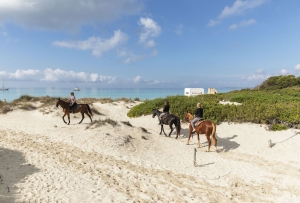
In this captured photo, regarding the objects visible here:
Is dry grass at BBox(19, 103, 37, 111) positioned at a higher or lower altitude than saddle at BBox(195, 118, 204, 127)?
higher

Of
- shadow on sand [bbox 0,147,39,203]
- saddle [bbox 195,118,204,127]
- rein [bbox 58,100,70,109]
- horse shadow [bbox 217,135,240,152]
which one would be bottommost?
horse shadow [bbox 217,135,240,152]

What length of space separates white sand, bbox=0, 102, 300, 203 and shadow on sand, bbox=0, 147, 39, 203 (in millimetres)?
26

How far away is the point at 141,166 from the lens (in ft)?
33.2

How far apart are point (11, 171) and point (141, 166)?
529 cm

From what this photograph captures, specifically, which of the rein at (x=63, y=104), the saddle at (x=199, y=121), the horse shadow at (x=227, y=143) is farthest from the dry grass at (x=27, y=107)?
the horse shadow at (x=227, y=143)

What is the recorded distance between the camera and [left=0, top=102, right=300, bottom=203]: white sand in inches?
283

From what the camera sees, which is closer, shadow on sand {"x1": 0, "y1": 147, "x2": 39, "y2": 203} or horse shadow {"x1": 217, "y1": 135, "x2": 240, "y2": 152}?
shadow on sand {"x1": 0, "y1": 147, "x2": 39, "y2": 203}

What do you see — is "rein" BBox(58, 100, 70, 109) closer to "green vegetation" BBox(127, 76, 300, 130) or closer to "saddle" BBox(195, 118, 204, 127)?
"green vegetation" BBox(127, 76, 300, 130)

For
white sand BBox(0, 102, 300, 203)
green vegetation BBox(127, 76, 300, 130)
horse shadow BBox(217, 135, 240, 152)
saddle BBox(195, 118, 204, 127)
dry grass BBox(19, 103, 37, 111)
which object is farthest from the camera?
dry grass BBox(19, 103, 37, 111)

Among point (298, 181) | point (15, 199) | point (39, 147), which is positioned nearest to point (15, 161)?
point (39, 147)

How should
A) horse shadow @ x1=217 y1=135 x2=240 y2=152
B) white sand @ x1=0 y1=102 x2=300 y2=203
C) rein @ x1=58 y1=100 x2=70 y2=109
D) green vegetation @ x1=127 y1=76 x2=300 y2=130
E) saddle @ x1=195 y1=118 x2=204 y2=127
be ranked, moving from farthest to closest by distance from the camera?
rein @ x1=58 y1=100 x2=70 y2=109 < green vegetation @ x1=127 y1=76 x2=300 y2=130 < horse shadow @ x1=217 y1=135 x2=240 y2=152 < saddle @ x1=195 y1=118 x2=204 y2=127 < white sand @ x1=0 y1=102 x2=300 y2=203

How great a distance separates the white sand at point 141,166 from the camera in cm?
718

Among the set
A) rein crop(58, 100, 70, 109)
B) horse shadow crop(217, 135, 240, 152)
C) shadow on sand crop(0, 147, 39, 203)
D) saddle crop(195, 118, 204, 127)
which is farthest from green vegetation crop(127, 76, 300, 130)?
shadow on sand crop(0, 147, 39, 203)

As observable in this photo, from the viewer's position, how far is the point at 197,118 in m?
13.2
